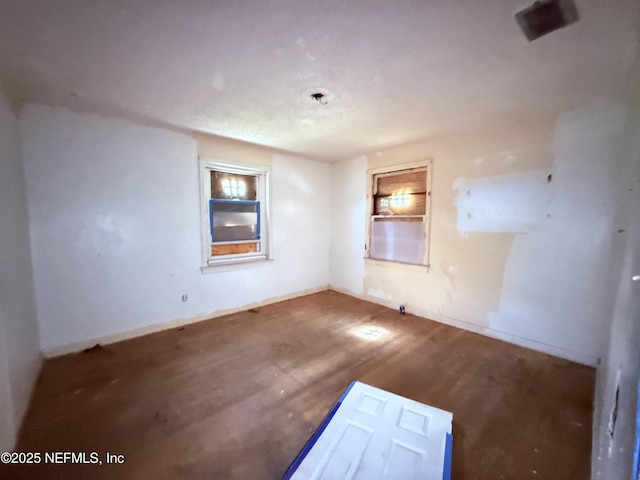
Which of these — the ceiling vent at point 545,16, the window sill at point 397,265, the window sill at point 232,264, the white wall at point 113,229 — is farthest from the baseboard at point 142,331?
the ceiling vent at point 545,16

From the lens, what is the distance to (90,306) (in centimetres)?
275

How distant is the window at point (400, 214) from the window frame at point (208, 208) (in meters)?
1.74

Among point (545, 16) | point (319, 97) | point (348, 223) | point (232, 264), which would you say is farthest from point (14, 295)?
point (348, 223)

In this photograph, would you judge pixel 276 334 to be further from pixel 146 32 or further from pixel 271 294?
pixel 146 32

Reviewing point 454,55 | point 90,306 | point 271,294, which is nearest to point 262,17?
point 454,55

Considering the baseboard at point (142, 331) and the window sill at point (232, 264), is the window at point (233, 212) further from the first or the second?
the baseboard at point (142, 331)

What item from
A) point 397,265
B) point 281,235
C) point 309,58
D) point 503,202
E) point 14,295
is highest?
point 309,58

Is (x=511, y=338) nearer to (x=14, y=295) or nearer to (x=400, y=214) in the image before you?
(x=400, y=214)

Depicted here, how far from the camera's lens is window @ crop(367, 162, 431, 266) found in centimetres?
371

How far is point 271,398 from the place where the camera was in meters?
2.04

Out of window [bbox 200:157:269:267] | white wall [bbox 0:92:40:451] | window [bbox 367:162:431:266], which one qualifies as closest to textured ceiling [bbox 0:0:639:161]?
white wall [bbox 0:92:40:451]

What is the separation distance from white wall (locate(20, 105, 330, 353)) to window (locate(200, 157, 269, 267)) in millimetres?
143

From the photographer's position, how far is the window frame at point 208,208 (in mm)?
3480

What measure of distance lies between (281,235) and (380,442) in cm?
324
